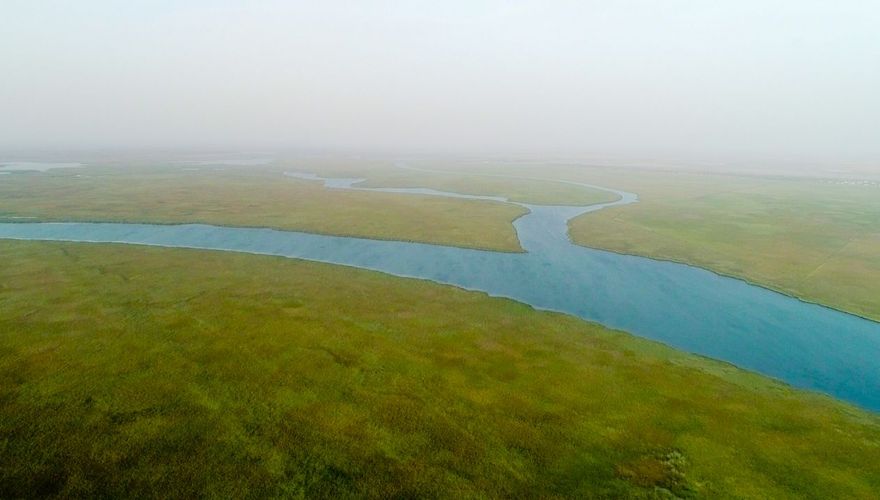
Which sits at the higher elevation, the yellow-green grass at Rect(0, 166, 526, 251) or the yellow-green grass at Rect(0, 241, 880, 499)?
the yellow-green grass at Rect(0, 166, 526, 251)

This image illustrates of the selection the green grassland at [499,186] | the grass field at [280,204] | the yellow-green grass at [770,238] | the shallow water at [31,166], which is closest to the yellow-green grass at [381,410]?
the yellow-green grass at [770,238]

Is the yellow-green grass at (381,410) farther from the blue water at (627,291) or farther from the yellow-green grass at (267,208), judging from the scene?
the yellow-green grass at (267,208)

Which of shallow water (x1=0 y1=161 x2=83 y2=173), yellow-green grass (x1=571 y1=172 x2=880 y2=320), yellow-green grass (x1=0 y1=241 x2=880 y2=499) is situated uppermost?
shallow water (x1=0 y1=161 x2=83 y2=173)

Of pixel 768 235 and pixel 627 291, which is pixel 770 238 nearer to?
pixel 768 235

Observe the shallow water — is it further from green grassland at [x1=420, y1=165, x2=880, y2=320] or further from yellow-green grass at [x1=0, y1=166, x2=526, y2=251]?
green grassland at [x1=420, y1=165, x2=880, y2=320]

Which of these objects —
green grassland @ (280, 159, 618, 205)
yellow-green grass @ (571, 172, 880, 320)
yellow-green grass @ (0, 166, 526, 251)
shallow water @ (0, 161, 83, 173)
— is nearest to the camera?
yellow-green grass @ (571, 172, 880, 320)

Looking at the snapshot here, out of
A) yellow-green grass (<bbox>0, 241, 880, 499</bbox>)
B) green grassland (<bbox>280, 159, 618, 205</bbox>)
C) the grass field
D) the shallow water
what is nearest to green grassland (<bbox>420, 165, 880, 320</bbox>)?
green grassland (<bbox>280, 159, 618, 205</bbox>)
